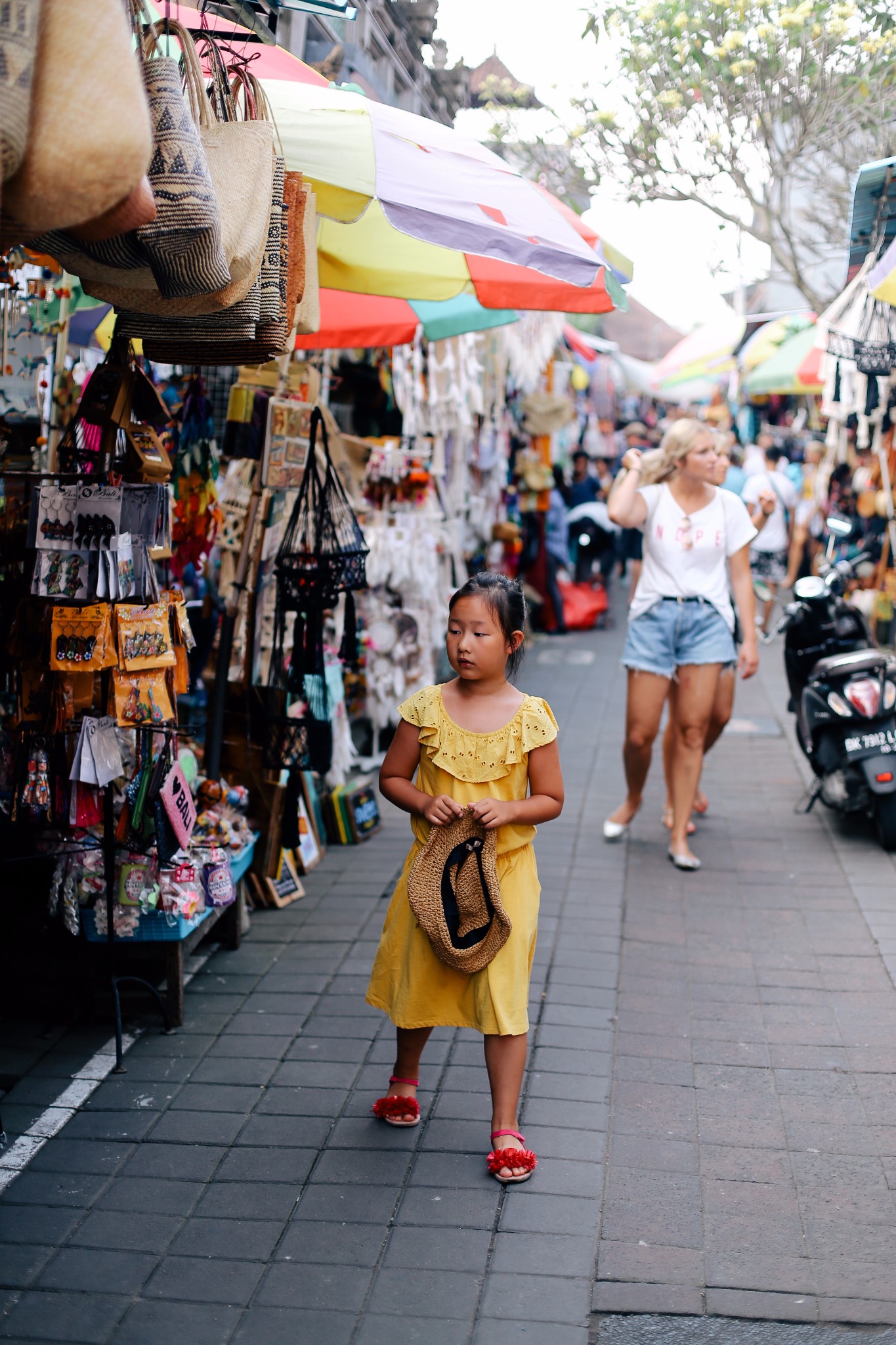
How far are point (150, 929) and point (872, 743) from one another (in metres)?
3.77

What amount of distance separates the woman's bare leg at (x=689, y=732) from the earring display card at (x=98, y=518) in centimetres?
315

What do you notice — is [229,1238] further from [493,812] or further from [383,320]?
[383,320]

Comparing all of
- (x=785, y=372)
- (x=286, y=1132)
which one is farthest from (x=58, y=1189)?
(x=785, y=372)

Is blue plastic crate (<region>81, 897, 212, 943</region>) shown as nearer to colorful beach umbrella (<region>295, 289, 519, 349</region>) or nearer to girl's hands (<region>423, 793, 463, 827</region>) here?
girl's hands (<region>423, 793, 463, 827</region>)

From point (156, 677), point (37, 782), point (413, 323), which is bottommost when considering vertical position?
point (37, 782)

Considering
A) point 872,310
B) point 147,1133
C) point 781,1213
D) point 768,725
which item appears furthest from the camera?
point 768,725

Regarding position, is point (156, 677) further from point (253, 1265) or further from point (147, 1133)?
point (253, 1265)

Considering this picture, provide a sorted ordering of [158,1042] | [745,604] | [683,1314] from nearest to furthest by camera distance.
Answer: [683,1314] → [158,1042] → [745,604]

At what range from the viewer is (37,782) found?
3.88 m

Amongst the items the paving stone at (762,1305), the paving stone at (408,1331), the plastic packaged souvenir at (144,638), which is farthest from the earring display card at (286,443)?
the paving stone at (762,1305)

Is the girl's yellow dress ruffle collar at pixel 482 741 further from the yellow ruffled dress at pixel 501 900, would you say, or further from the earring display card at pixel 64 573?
the earring display card at pixel 64 573

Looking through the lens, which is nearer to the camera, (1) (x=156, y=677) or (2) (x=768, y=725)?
(1) (x=156, y=677)

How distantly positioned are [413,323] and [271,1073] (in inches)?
146

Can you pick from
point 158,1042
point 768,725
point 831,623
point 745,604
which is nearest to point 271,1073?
point 158,1042
